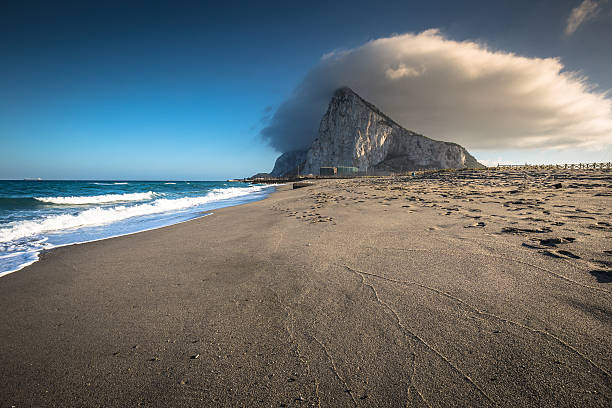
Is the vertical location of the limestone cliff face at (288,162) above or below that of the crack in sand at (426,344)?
above

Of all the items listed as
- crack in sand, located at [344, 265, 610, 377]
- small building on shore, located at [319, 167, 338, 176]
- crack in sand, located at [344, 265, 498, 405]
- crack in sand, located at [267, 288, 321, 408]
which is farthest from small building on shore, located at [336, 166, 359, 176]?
crack in sand, located at [267, 288, 321, 408]

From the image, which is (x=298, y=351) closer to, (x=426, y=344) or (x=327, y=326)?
(x=327, y=326)

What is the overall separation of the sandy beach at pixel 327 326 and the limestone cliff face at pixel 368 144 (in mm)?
97418

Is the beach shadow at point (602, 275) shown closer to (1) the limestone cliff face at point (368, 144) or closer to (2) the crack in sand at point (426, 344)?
(2) the crack in sand at point (426, 344)

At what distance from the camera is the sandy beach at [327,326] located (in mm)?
1519

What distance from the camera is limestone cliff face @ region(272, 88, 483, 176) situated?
98.6 meters

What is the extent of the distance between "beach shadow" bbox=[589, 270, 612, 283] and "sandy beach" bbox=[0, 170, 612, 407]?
31mm

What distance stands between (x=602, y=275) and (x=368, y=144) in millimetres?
102672

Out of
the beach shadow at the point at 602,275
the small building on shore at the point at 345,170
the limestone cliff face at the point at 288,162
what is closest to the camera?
the beach shadow at the point at 602,275

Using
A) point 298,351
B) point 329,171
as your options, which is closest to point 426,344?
point 298,351

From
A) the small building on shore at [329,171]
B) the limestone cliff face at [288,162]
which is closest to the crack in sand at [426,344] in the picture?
the small building on shore at [329,171]

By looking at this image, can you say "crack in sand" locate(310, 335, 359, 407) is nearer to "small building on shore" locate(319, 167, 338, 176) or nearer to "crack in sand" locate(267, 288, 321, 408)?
"crack in sand" locate(267, 288, 321, 408)

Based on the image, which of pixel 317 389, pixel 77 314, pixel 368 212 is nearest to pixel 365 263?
pixel 317 389

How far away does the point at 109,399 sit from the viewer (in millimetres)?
1556
